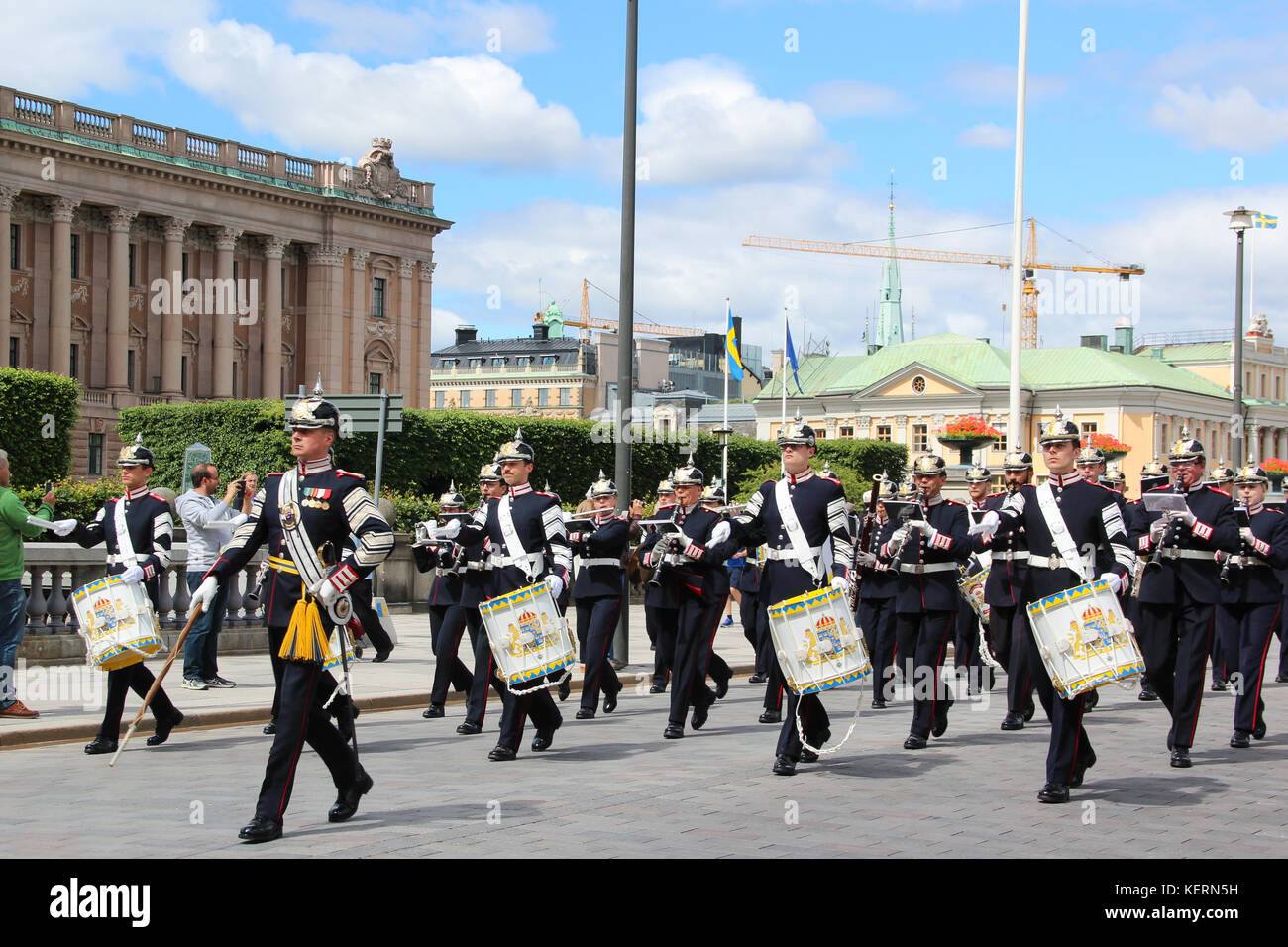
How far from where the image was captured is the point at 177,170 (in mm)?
80250

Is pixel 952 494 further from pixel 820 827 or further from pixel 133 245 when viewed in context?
pixel 820 827

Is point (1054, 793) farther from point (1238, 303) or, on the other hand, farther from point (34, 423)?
point (34, 423)

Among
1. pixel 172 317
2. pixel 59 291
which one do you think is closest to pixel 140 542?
pixel 59 291

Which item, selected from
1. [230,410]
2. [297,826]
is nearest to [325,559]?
[297,826]

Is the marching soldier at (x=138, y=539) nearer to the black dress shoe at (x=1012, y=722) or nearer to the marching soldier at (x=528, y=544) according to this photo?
the marching soldier at (x=528, y=544)

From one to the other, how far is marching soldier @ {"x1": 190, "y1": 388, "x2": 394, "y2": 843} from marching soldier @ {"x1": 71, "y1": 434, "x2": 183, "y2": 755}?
3.17m

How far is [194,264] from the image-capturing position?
85438mm

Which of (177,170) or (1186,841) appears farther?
(177,170)

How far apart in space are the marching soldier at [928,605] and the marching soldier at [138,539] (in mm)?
5447

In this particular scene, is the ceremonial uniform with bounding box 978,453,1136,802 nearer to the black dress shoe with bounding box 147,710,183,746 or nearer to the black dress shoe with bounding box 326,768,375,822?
the black dress shoe with bounding box 326,768,375,822

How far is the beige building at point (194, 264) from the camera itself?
7544 cm

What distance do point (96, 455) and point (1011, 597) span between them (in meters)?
70.7

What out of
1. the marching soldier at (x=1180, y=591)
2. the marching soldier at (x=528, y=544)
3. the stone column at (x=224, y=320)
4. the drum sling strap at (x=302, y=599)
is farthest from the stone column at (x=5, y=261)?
the drum sling strap at (x=302, y=599)

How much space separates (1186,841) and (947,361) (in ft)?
355
